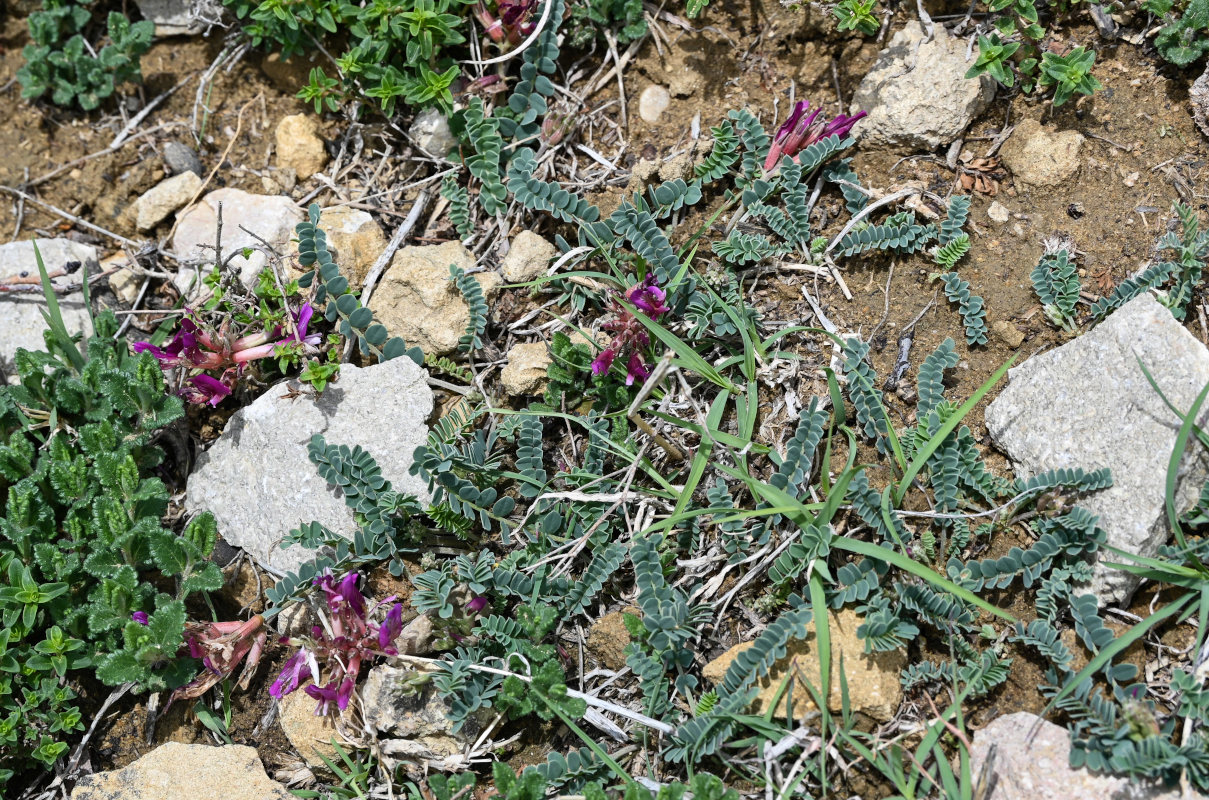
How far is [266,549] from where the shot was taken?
3.59 metres

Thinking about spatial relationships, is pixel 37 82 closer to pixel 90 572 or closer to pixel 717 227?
pixel 90 572

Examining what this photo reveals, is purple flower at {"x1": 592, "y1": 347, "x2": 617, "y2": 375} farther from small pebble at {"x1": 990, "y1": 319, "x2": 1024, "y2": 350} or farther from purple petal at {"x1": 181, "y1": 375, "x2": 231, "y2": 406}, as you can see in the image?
purple petal at {"x1": 181, "y1": 375, "x2": 231, "y2": 406}

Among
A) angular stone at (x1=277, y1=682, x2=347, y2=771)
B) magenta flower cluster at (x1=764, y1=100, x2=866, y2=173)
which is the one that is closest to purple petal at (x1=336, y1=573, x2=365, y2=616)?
angular stone at (x1=277, y1=682, x2=347, y2=771)

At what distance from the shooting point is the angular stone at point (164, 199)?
4211 millimetres

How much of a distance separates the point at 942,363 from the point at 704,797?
5.61ft

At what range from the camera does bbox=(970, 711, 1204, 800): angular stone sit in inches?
107

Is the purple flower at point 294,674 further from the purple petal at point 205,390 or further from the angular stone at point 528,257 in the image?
the angular stone at point 528,257

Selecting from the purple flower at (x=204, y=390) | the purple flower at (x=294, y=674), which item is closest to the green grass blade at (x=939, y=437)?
the purple flower at (x=294, y=674)

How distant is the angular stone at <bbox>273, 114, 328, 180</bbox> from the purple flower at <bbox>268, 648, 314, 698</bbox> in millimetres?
2229

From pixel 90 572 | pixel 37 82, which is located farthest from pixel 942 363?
pixel 37 82

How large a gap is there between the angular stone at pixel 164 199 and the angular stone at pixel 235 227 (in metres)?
0.07

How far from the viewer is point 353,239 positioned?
3.96 m

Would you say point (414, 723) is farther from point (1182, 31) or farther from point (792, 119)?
point (1182, 31)

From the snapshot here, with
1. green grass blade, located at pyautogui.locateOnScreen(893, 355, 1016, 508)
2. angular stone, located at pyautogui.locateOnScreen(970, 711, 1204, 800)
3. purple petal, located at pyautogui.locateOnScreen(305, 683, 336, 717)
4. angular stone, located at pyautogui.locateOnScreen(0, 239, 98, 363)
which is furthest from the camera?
angular stone, located at pyautogui.locateOnScreen(0, 239, 98, 363)
